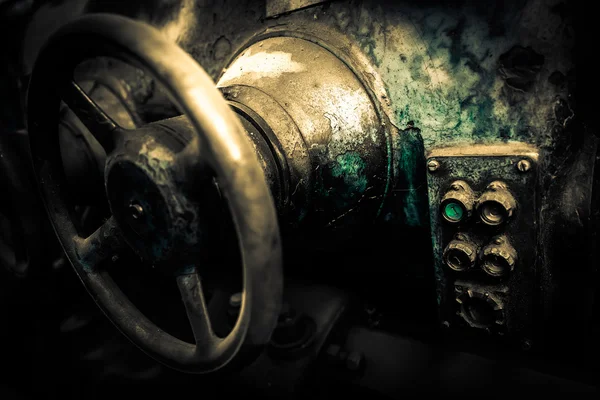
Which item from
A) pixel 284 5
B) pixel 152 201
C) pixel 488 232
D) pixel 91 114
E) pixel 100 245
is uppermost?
pixel 284 5

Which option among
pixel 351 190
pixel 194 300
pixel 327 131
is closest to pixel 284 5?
pixel 327 131

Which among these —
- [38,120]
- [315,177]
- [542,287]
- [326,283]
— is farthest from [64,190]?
[542,287]

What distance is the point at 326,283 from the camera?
1.43 meters

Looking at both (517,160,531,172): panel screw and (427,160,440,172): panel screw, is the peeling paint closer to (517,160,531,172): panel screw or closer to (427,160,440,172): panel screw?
(427,160,440,172): panel screw

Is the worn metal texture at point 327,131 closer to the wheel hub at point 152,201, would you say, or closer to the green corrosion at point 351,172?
the green corrosion at point 351,172

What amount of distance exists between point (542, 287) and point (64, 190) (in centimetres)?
107

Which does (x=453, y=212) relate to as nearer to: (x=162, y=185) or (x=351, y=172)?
(x=351, y=172)

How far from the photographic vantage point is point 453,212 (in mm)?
862

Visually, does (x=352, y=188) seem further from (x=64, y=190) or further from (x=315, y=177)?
(x=64, y=190)

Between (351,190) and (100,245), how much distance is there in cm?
57

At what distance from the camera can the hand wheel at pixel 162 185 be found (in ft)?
1.78

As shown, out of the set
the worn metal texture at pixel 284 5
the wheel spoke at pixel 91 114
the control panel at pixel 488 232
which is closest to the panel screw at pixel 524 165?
the control panel at pixel 488 232

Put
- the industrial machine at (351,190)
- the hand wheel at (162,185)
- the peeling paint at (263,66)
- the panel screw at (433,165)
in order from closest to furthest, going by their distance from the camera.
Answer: the hand wheel at (162,185) < the industrial machine at (351,190) < the panel screw at (433,165) < the peeling paint at (263,66)

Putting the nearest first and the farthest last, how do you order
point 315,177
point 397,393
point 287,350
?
point 315,177 → point 397,393 → point 287,350
